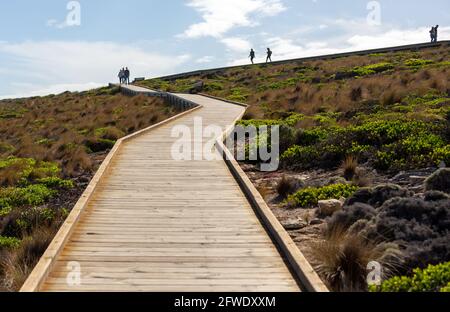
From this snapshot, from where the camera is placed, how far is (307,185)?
425 inches

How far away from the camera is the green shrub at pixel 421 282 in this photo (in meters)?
5.19

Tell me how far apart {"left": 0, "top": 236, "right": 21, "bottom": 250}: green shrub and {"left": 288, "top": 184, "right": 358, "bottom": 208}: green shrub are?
4.96 m

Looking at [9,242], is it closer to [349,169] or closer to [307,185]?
[307,185]

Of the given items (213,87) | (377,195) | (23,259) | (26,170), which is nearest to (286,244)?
(377,195)

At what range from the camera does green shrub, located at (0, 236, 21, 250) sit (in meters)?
8.91

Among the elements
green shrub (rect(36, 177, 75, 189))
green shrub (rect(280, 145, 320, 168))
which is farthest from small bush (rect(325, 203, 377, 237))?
green shrub (rect(36, 177, 75, 189))

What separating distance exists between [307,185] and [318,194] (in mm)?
1223

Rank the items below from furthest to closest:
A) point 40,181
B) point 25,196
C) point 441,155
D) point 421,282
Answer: point 40,181
point 25,196
point 441,155
point 421,282

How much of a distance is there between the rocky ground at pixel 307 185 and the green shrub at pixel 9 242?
456 cm

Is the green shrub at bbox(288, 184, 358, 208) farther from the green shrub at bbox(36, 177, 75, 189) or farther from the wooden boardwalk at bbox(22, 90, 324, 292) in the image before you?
the green shrub at bbox(36, 177, 75, 189)
